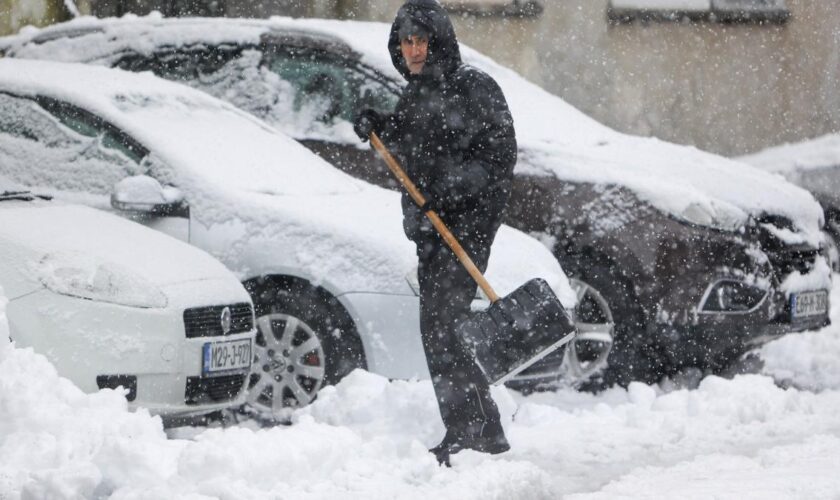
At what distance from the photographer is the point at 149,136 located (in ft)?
25.3

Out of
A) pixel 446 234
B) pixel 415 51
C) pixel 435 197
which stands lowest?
pixel 446 234

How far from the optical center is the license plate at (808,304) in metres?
9.01

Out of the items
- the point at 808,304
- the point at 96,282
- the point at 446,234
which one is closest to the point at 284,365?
the point at 96,282

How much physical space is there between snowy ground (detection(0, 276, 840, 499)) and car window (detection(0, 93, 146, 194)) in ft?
4.35

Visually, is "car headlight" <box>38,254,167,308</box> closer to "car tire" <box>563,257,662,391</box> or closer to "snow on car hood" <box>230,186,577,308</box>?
"snow on car hood" <box>230,186,577,308</box>

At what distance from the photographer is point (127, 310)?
6195mm

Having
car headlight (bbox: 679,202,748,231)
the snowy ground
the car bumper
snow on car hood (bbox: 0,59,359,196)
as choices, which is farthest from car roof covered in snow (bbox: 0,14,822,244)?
the car bumper

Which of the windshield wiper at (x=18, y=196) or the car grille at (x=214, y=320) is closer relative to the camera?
the car grille at (x=214, y=320)

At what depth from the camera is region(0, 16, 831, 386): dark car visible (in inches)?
340

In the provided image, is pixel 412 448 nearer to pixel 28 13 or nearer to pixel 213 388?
pixel 213 388

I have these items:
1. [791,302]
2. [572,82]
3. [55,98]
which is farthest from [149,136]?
[572,82]

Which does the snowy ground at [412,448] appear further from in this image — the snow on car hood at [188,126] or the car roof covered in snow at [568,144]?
the snow on car hood at [188,126]

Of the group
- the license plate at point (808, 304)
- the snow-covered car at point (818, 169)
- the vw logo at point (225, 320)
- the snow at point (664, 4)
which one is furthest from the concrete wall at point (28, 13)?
the vw logo at point (225, 320)

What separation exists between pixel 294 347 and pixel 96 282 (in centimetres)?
135
